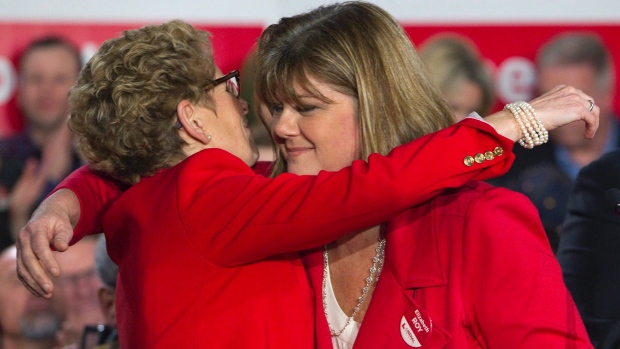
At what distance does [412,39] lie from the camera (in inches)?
170

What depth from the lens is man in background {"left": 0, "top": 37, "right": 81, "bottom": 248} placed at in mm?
4109

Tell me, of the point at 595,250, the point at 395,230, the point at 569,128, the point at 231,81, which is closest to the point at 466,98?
the point at 569,128

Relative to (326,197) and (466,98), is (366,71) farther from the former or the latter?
(466,98)

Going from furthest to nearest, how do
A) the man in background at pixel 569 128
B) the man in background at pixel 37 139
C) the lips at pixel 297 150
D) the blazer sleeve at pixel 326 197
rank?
1. the man in background at pixel 569 128
2. the man in background at pixel 37 139
3. the lips at pixel 297 150
4. the blazer sleeve at pixel 326 197

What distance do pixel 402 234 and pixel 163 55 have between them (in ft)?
2.48

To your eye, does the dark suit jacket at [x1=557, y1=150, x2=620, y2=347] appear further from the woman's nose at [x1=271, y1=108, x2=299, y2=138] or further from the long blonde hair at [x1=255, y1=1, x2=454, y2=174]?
the woman's nose at [x1=271, y1=108, x2=299, y2=138]

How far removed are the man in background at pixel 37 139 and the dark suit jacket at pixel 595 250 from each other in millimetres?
2500

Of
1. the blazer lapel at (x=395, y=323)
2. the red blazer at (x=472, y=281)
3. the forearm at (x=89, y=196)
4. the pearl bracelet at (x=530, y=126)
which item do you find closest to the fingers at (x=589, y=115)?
the pearl bracelet at (x=530, y=126)

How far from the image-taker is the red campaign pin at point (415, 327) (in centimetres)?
185

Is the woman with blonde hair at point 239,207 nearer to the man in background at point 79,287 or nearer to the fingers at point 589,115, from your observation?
the fingers at point 589,115

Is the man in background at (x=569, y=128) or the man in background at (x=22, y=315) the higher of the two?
the man in background at (x=569, y=128)

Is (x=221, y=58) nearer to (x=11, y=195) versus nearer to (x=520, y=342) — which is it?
(x=11, y=195)

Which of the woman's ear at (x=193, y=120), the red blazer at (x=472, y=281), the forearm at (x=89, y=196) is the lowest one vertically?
the forearm at (x=89, y=196)

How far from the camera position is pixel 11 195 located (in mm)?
4098
